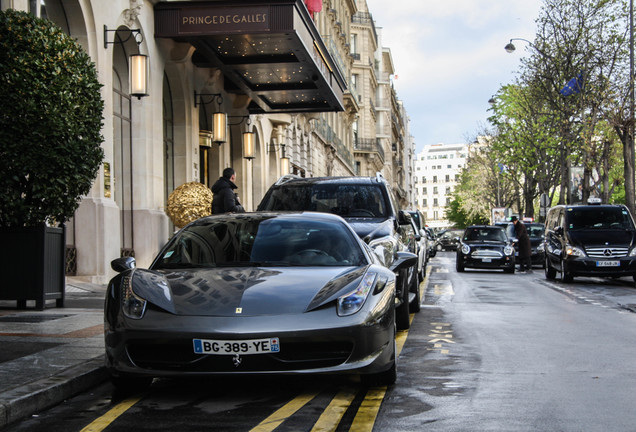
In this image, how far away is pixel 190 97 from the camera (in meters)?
22.1

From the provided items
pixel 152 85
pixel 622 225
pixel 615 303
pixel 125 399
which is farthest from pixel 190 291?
pixel 622 225

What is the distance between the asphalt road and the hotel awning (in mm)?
10330

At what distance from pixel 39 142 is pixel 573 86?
2847 centimetres

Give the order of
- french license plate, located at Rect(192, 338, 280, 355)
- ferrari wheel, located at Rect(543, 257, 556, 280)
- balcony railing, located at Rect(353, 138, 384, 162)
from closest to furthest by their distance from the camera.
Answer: french license plate, located at Rect(192, 338, 280, 355), ferrari wheel, located at Rect(543, 257, 556, 280), balcony railing, located at Rect(353, 138, 384, 162)

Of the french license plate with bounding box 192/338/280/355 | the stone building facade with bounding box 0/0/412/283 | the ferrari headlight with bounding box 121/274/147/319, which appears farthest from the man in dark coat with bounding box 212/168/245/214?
the french license plate with bounding box 192/338/280/355

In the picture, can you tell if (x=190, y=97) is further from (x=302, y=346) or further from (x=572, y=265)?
(x=302, y=346)

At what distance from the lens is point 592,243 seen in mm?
20672

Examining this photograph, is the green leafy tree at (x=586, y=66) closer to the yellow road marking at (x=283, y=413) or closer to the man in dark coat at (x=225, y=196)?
the man in dark coat at (x=225, y=196)

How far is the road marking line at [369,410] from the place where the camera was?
4863 mm

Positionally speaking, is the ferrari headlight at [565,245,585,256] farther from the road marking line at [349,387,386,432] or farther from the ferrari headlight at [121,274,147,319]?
the ferrari headlight at [121,274,147,319]

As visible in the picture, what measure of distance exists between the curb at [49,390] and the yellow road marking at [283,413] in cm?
150

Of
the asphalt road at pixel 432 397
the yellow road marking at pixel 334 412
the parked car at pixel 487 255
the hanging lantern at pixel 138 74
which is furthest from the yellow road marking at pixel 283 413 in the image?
the parked car at pixel 487 255

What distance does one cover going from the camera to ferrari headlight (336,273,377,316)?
5582mm

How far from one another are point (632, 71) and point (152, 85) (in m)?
18.3
